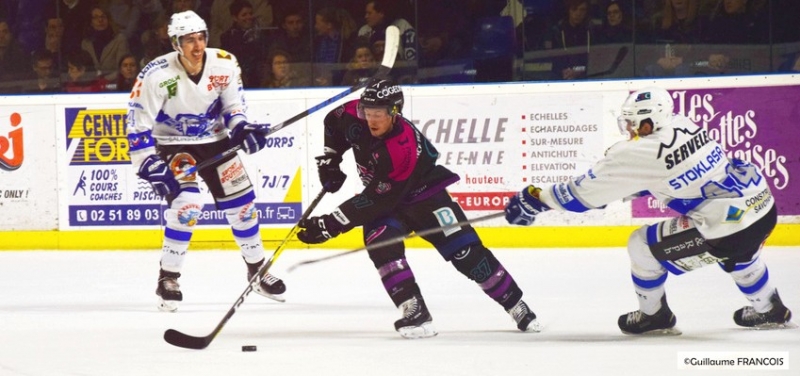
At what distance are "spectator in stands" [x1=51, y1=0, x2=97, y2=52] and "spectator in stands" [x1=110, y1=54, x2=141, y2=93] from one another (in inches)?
11.4

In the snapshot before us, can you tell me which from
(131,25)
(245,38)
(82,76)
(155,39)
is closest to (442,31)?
(245,38)

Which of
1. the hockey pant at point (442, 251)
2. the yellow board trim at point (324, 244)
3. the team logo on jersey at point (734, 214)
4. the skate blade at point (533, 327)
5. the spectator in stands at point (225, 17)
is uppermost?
the spectator in stands at point (225, 17)

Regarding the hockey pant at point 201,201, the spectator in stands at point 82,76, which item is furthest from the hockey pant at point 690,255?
the spectator in stands at point 82,76

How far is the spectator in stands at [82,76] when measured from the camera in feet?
24.3

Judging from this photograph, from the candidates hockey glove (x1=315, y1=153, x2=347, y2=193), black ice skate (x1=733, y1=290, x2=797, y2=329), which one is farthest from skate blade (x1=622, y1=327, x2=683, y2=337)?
hockey glove (x1=315, y1=153, x2=347, y2=193)

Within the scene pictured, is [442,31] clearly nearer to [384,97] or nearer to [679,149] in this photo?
[384,97]

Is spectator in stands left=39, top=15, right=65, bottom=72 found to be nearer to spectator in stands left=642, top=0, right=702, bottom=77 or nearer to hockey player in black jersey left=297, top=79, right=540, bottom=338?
spectator in stands left=642, top=0, right=702, bottom=77

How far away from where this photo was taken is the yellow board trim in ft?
22.3

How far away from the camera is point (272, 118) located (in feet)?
23.3

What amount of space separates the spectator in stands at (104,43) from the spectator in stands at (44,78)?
0.73 ft

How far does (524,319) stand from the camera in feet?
13.8

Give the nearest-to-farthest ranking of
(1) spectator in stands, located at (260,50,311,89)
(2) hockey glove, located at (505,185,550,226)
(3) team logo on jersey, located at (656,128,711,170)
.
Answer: (3) team logo on jersey, located at (656,128,711,170) → (2) hockey glove, located at (505,185,550,226) → (1) spectator in stands, located at (260,50,311,89)

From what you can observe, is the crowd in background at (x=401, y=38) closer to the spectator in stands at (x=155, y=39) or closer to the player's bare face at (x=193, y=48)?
the spectator in stands at (x=155, y=39)

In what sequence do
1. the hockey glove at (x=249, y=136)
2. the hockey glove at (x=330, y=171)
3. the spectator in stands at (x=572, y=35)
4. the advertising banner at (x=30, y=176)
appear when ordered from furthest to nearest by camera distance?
the advertising banner at (x=30, y=176), the spectator in stands at (x=572, y=35), the hockey glove at (x=249, y=136), the hockey glove at (x=330, y=171)
